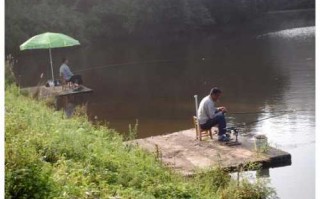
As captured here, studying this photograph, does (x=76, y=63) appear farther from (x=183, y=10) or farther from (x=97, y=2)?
(x=183, y=10)

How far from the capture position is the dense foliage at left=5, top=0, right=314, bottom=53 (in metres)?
26.7

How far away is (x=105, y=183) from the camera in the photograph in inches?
179

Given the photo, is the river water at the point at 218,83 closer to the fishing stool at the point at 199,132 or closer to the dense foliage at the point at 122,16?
the fishing stool at the point at 199,132

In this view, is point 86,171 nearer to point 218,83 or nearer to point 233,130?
point 233,130

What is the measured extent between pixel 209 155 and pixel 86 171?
2937 millimetres

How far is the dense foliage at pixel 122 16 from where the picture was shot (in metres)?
26.7

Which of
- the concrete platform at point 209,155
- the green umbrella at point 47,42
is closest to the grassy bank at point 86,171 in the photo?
the concrete platform at point 209,155

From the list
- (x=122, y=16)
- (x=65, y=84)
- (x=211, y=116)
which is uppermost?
(x=122, y=16)

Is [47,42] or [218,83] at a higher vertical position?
[47,42]

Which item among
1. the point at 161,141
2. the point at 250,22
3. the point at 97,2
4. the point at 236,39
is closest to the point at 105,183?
the point at 161,141

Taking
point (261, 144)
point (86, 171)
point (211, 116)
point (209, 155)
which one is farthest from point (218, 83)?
point (86, 171)

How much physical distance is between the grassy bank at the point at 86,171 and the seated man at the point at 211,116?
164 cm

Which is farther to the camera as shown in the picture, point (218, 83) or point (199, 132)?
point (218, 83)

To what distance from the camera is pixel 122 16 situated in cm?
3350
